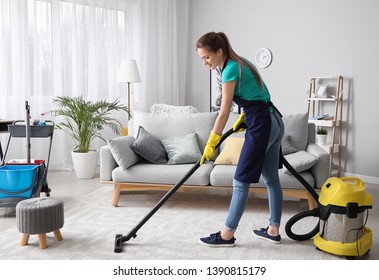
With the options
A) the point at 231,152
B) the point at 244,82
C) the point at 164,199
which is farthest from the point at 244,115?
the point at 231,152

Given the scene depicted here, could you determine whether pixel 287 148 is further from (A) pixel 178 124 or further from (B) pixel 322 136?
(B) pixel 322 136

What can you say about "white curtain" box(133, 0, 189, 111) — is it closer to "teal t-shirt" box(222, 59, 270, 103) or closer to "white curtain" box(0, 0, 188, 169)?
"white curtain" box(0, 0, 188, 169)

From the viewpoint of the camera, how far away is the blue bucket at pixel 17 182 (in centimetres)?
324

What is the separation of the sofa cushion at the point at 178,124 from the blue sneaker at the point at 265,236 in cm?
128

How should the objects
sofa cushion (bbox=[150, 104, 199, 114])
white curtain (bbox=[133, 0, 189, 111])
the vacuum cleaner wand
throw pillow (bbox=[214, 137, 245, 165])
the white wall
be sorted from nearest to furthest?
the vacuum cleaner wand
throw pillow (bbox=[214, 137, 245, 165])
sofa cushion (bbox=[150, 104, 199, 114])
the white wall
white curtain (bbox=[133, 0, 189, 111])

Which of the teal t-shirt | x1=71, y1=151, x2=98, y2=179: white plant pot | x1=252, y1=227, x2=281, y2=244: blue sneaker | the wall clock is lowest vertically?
x1=252, y1=227, x2=281, y2=244: blue sneaker

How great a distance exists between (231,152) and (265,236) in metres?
1.05

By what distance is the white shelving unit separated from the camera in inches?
192

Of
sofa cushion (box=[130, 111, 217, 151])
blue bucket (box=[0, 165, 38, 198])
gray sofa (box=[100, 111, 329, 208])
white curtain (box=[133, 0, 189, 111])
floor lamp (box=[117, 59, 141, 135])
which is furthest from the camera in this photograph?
white curtain (box=[133, 0, 189, 111])

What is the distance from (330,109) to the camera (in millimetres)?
5121

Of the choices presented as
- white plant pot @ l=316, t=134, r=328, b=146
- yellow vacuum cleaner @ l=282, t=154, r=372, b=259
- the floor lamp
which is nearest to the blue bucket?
yellow vacuum cleaner @ l=282, t=154, r=372, b=259

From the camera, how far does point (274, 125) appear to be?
100 inches

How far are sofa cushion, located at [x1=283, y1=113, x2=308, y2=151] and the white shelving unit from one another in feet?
3.78
